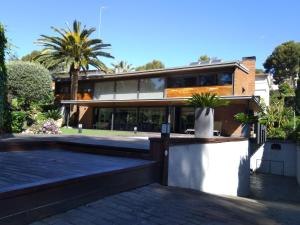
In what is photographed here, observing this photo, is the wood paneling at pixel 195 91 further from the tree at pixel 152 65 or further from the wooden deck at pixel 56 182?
the tree at pixel 152 65

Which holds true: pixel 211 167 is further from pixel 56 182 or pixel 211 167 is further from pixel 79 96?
pixel 79 96

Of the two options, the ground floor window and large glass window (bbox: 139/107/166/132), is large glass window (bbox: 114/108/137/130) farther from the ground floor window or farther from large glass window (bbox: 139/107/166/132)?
A: large glass window (bbox: 139/107/166/132)

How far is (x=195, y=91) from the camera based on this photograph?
26219mm

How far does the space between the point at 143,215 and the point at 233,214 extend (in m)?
1.65

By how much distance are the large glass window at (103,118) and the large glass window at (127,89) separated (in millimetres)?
2204

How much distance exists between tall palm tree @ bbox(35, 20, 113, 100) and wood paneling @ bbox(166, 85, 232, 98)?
353 inches

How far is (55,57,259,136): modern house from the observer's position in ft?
81.4

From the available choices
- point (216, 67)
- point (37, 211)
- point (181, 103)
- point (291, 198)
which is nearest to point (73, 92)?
point (181, 103)

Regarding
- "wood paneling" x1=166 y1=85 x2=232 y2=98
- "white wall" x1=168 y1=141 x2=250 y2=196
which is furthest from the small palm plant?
"wood paneling" x1=166 y1=85 x2=232 y2=98

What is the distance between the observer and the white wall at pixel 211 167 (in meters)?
7.50

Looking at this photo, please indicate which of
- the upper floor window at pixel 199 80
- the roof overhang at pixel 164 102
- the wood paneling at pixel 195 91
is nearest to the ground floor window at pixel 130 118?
the roof overhang at pixel 164 102

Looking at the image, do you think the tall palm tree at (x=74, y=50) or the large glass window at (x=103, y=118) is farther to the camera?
the large glass window at (x=103, y=118)

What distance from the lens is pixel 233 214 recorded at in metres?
5.40

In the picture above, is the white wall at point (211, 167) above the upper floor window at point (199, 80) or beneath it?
beneath
